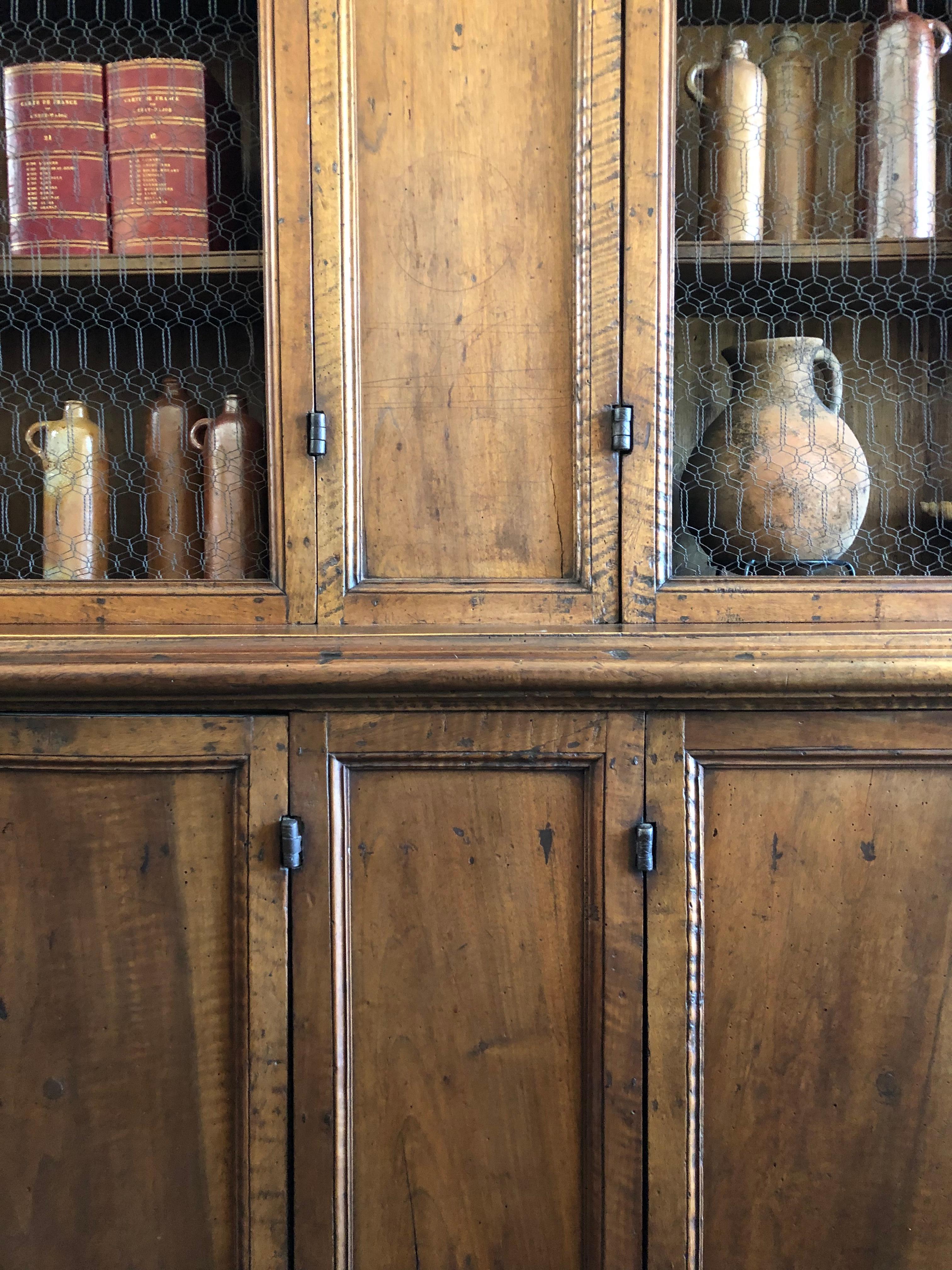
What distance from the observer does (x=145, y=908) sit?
982mm

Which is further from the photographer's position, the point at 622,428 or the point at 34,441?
the point at 34,441

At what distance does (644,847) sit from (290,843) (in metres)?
0.37

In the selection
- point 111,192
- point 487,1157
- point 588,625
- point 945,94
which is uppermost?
point 945,94

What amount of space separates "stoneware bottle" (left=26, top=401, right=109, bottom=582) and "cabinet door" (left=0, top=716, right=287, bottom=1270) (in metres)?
0.21

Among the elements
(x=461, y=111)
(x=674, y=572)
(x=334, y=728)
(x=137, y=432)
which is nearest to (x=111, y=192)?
(x=137, y=432)

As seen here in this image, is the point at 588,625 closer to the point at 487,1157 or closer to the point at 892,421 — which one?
the point at 892,421

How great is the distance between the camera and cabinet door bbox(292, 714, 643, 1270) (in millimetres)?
968

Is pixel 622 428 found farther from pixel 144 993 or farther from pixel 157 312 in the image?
pixel 144 993

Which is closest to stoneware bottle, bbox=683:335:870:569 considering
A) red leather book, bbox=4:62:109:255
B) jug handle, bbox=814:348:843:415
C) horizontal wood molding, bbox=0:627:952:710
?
jug handle, bbox=814:348:843:415

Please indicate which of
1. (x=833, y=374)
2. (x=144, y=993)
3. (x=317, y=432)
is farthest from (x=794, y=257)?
(x=144, y=993)

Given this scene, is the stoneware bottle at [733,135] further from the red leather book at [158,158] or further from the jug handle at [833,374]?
the red leather book at [158,158]

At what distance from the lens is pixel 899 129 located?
101 cm

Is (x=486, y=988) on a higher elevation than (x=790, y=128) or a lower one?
lower

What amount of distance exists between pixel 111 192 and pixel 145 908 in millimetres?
803
